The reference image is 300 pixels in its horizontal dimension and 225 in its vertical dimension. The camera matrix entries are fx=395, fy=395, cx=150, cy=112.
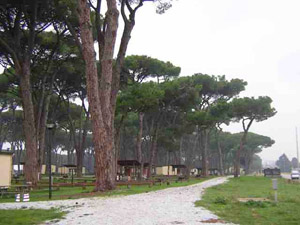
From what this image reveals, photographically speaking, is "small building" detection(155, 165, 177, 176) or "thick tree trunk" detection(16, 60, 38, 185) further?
"small building" detection(155, 165, 177, 176)

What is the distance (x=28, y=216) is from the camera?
9969mm

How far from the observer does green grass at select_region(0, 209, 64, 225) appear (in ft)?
29.6

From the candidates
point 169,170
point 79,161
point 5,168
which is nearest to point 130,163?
point 79,161

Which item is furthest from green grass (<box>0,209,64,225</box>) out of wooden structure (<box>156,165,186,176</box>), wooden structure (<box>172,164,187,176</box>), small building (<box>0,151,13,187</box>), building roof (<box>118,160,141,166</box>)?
wooden structure (<box>156,165,186,176</box>)

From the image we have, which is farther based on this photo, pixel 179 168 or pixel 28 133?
pixel 179 168

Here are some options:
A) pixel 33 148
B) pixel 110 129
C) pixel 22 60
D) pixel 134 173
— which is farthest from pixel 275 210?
pixel 134 173

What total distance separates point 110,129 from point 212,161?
8103 centimetres

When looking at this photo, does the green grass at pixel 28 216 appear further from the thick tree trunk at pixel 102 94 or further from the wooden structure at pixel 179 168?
the wooden structure at pixel 179 168

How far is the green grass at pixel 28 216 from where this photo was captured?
9.02m

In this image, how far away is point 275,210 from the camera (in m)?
10.9

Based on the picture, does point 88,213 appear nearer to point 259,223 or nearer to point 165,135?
point 259,223

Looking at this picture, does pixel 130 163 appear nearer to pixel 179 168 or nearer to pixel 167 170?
pixel 167 170

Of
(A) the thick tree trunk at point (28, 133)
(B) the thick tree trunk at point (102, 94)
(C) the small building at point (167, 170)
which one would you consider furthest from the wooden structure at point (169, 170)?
(B) the thick tree trunk at point (102, 94)

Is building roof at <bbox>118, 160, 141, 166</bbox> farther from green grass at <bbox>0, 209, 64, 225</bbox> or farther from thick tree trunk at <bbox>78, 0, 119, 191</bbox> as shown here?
green grass at <bbox>0, 209, 64, 225</bbox>
